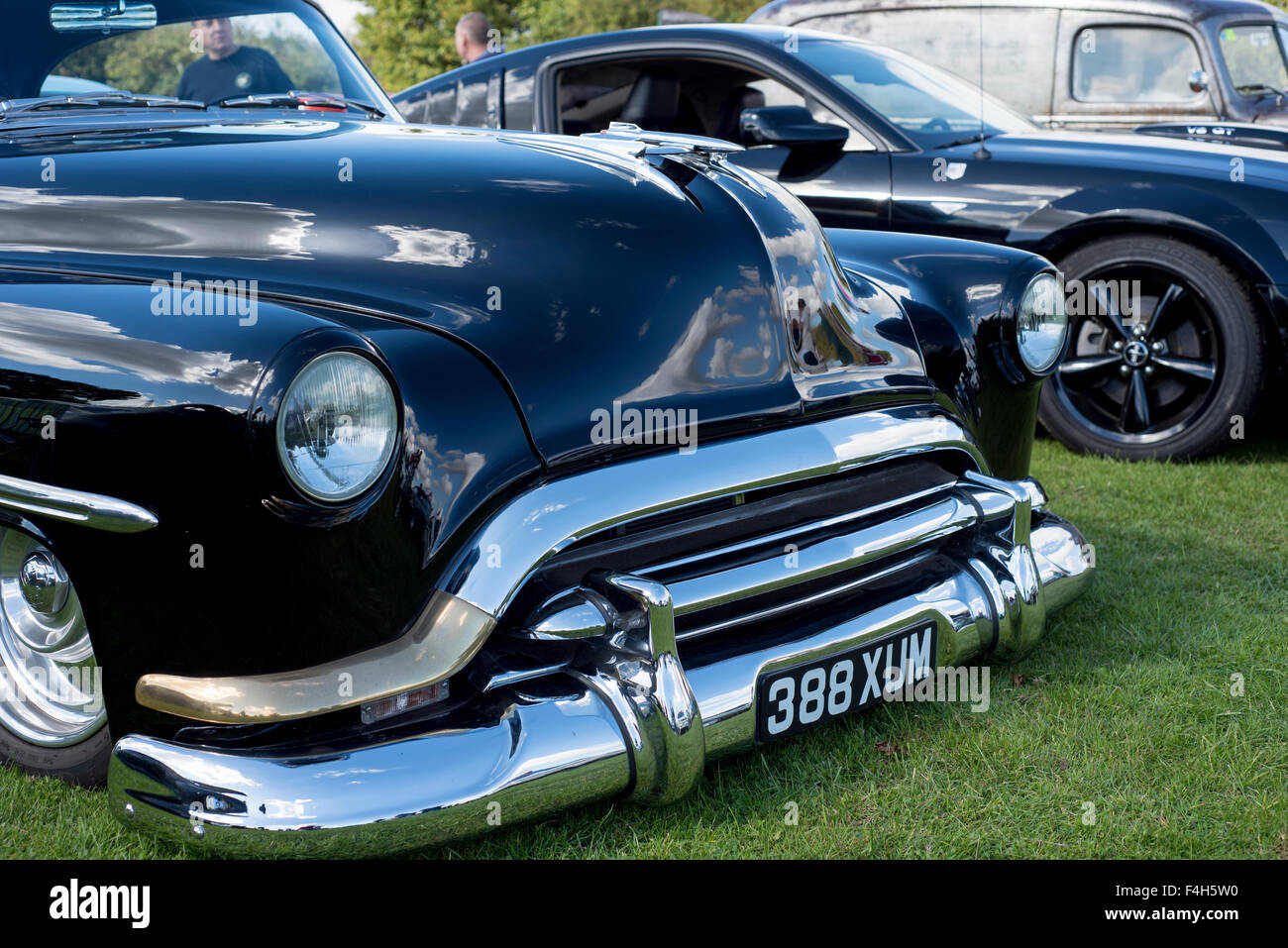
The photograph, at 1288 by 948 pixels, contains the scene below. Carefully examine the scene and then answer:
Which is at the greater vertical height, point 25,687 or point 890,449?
point 890,449

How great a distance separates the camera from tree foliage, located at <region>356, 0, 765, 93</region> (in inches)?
762

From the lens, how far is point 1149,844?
6.82 ft

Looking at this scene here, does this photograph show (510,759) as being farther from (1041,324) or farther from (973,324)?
(1041,324)

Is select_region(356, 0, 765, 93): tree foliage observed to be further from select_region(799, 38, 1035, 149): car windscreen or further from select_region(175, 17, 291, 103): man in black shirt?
select_region(175, 17, 291, 103): man in black shirt

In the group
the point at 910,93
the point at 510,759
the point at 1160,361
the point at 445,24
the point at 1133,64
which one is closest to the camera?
the point at 510,759

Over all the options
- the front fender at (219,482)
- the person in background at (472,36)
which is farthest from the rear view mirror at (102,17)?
the person in background at (472,36)

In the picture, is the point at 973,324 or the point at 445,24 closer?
the point at 973,324

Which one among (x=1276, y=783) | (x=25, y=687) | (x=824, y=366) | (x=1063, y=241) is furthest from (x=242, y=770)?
(x=1063, y=241)

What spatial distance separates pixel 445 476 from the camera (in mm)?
1881

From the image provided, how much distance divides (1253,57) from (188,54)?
539 centimetres

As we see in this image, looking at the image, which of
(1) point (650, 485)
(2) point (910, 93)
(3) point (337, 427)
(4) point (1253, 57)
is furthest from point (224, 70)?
(4) point (1253, 57)
